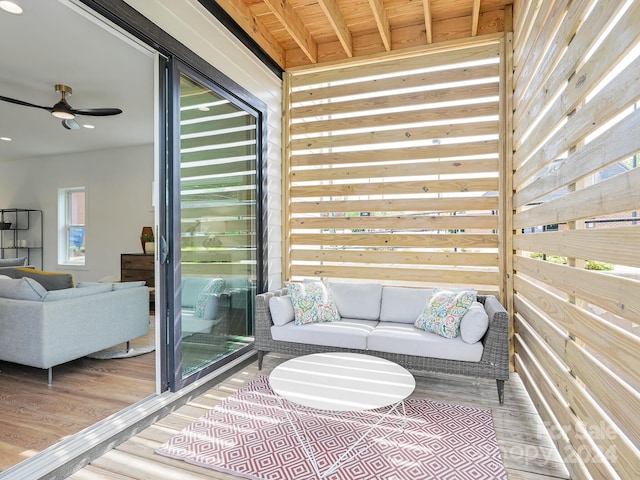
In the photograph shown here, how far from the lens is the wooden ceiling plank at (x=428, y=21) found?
3.14m

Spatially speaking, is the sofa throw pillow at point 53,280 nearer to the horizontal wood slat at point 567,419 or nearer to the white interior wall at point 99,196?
the white interior wall at point 99,196

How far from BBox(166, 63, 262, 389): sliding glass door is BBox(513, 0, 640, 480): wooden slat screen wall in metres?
2.39

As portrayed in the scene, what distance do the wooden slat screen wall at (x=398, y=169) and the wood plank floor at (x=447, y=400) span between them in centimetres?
105

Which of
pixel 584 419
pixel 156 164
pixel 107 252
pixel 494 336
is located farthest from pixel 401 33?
pixel 107 252

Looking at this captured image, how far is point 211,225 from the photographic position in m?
3.08

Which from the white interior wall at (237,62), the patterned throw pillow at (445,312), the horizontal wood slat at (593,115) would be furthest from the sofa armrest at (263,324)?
the horizontal wood slat at (593,115)

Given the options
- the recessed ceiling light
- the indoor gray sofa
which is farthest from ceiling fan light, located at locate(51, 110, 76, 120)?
the indoor gray sofa

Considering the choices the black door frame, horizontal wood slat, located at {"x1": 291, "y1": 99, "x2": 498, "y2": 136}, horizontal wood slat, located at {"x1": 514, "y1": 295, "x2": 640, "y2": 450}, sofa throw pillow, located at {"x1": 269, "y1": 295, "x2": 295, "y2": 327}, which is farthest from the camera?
horizontal wood slat, located at {"x1": 291, "y1": 99, "x2": 498, "y2": 136}

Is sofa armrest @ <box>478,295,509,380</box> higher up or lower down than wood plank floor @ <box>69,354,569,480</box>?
higher up

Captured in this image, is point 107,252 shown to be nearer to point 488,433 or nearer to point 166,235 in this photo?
point 166,235

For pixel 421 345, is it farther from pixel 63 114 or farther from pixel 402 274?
pixel 63 114

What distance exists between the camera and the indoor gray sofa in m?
2.85

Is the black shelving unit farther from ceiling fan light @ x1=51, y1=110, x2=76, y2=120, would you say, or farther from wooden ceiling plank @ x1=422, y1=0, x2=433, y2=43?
wooden ceiling plank @ x1=422, y1=0, x2=433, y2=43

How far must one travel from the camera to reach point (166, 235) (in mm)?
2625
